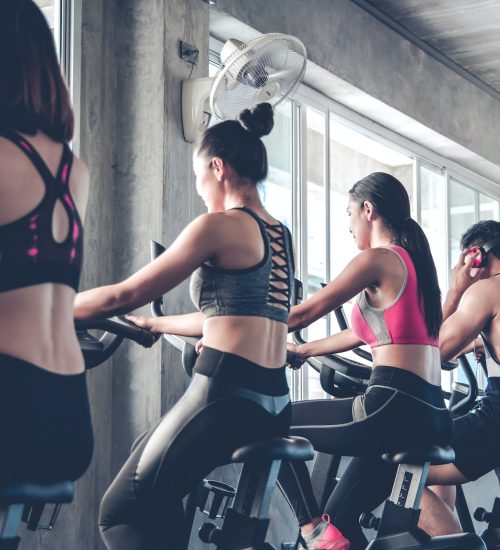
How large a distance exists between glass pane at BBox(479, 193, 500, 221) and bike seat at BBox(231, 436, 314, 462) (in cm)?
548

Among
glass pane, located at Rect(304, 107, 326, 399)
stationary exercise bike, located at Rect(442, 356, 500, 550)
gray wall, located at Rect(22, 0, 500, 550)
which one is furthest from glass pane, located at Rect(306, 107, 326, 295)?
stationary exercise bike, located at Rect(442, 356, 500, 550)

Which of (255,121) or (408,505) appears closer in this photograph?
(255,121)

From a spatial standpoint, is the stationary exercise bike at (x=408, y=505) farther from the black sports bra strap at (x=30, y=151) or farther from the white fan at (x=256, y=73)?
the black sports bra strap at (x=30, y=151)

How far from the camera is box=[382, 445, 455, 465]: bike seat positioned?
2648 mm

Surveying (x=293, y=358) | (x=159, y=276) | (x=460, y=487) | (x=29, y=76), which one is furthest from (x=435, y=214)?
(x=29, y=76)

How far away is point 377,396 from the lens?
2727 mm

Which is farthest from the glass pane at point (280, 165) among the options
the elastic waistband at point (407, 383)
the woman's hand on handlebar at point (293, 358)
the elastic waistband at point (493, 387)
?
the elastic waistband at point (407, 383)

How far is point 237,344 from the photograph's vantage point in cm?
216

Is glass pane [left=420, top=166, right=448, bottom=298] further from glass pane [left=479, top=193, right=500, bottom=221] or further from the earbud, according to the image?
the earbud

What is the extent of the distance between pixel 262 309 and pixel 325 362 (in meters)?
1.01

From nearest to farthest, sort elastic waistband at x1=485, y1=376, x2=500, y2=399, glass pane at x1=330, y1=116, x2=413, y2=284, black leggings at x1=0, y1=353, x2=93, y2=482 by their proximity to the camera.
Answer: black leggings at x1=0, y1=353, x2=93, y2=482 → elastic waistband at x1=485, y1=376, x2=500, y2=399 → glass pane at x1=330, y1=116, x2=413, y2=284

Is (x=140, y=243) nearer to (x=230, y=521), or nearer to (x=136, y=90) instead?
(x=136, y=90)

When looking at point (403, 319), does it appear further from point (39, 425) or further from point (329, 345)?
point (39, 425)

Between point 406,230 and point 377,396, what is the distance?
546 mm
